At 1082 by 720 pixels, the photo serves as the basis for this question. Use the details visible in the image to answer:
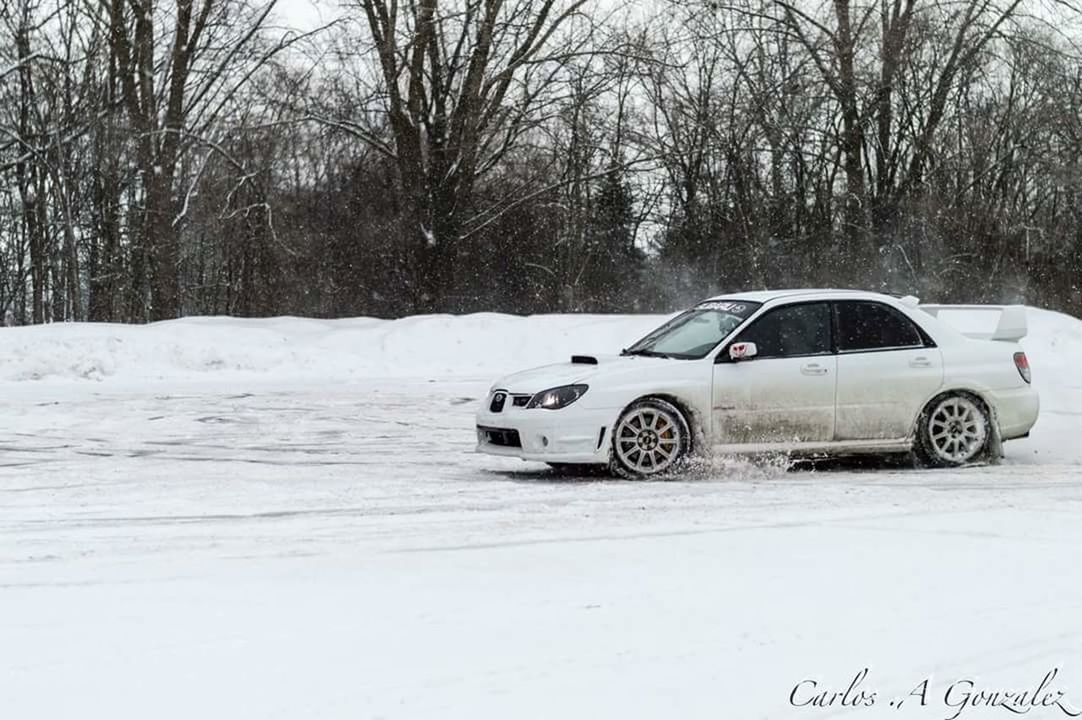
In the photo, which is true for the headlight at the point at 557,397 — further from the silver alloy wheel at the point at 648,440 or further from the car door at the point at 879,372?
the car door at the point at 879,372

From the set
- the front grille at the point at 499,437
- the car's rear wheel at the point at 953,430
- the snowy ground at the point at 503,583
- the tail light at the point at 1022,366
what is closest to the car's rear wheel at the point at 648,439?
the snowy ground at the point at 503,583

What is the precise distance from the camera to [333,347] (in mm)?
21422

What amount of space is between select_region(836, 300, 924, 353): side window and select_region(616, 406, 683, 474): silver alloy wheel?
1.70 m

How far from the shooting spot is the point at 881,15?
31.0 meters

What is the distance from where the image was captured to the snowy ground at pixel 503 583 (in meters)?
4.44

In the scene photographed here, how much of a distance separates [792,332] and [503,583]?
5089mm

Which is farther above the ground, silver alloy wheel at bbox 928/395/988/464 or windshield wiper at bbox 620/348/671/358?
windshield wiper at bbox 620/348/671/358

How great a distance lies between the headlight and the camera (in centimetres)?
976

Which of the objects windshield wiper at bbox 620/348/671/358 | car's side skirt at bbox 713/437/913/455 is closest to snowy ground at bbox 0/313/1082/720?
car's side skirt at bbox 713/437/913/455

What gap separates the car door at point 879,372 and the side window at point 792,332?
149mm

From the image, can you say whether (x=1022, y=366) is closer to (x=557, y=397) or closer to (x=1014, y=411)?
(x=1014, y=411)

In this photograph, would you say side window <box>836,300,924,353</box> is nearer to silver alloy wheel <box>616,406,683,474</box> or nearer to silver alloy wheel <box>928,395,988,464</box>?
silver alloy wheel <box>928,395,988,464</box>

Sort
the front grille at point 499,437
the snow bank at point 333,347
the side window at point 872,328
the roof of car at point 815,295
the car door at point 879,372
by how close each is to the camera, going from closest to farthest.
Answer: the front grille at point 499,437
the car door at point 879,372
the side window at point 872,328
the roof of car at point 815,295
the snow bank at point 333,347

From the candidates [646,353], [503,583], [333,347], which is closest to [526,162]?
[333,347]
